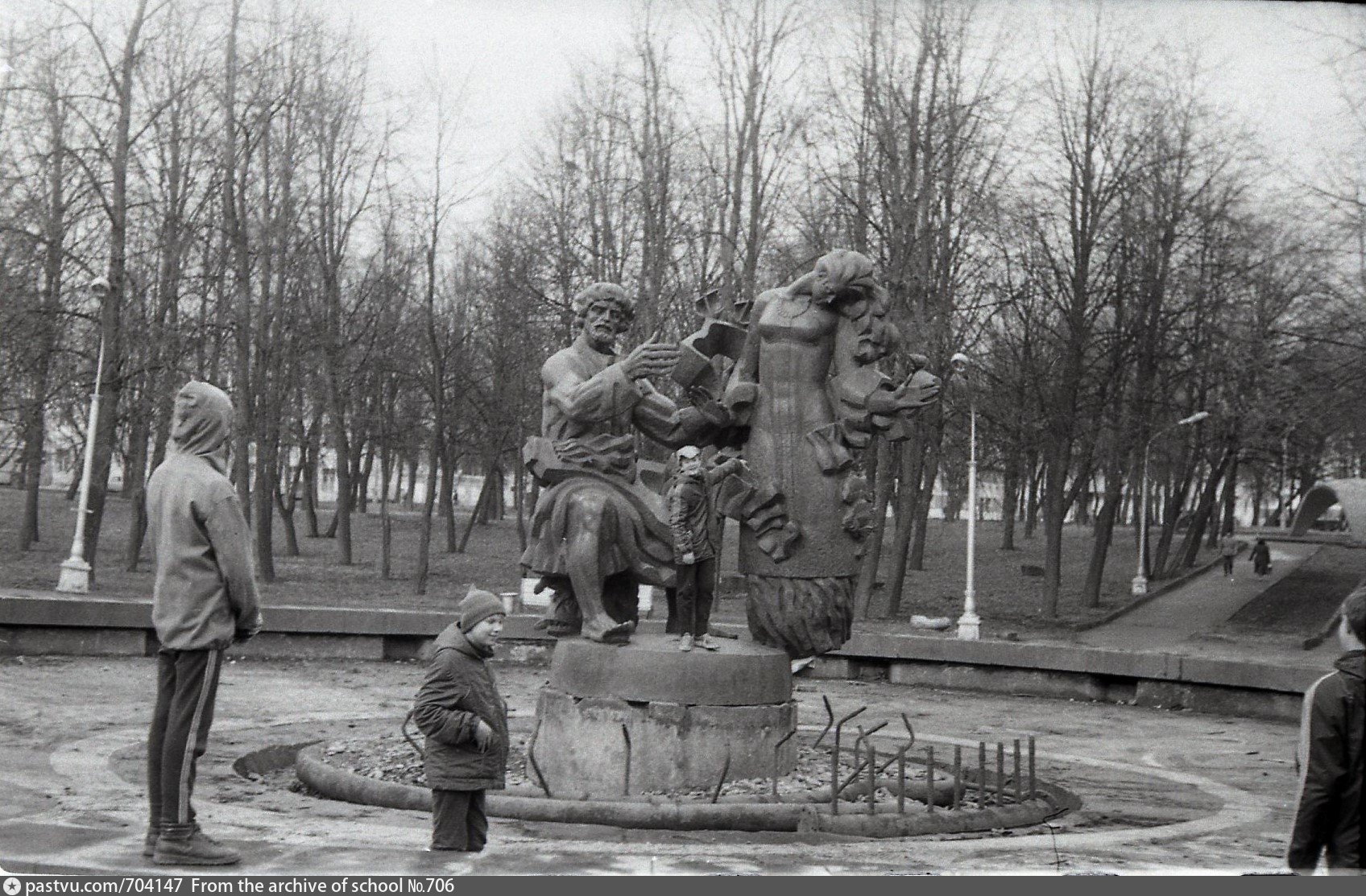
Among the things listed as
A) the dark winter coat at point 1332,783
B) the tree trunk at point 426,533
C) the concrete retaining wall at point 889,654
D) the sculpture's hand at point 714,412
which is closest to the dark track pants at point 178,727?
the dark winter coat at point 1332,783

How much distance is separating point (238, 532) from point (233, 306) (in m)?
24.7

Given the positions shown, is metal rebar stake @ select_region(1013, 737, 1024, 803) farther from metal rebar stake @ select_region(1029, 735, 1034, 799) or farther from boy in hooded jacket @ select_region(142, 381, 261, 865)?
boy in hooded jacket @ select_region(142, 381, 261, 865)

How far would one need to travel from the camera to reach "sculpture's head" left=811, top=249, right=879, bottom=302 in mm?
9680

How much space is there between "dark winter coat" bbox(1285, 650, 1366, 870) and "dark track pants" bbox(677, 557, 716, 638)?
17.4ft

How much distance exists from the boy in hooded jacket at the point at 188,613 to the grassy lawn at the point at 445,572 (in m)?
21.2

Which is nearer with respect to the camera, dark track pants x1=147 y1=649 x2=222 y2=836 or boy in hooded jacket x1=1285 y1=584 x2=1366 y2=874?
boy in hooded jacket x1=1285 y1=584 x2=1366 y2=874

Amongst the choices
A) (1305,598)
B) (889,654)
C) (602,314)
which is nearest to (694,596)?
(602,314)

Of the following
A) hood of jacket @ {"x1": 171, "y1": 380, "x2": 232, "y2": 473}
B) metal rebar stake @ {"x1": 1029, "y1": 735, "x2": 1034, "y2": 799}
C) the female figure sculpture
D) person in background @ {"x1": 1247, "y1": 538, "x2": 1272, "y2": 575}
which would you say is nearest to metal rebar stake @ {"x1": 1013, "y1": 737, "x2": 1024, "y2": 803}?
metal rebar stake @ {"x1": 1029, "y1": 735, "x2": 1034, "y2": 799}

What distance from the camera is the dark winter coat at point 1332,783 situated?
193 inches

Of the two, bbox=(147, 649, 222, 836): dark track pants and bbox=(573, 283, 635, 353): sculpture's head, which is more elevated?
bbox=(573, 283, 635, 353): sculpture's head

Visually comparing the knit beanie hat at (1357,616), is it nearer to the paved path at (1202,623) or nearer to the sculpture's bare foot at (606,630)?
the sculpture's bare foot at (606,630)

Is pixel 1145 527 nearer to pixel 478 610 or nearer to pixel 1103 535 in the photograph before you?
pixel 1103 535

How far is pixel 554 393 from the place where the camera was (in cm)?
962

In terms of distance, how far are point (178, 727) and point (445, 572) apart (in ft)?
103
